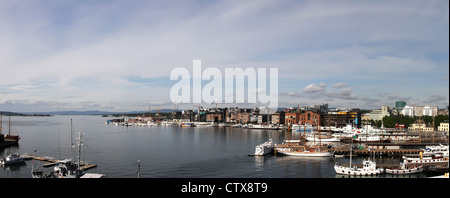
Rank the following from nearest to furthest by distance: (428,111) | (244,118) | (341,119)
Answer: (341,119) < (428,111) < (244,118)

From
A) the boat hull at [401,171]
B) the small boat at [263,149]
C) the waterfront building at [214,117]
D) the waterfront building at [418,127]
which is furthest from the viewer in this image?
the waterfront building at [214,117]

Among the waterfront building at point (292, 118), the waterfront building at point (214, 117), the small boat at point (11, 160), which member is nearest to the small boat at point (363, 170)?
the small boat at point (11, 160)

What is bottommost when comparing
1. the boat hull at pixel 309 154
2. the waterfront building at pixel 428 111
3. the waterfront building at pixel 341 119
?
the boat hull at pixel 309 154

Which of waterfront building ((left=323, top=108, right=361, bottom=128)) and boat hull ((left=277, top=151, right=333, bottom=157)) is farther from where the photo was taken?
waterfront building ((left=323, top=108, right=361, bottom=128))

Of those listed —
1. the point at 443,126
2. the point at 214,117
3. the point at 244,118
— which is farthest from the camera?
the point at 214,117

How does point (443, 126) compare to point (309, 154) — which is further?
point (443, 126)

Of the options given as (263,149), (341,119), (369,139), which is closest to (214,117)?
(341,119)

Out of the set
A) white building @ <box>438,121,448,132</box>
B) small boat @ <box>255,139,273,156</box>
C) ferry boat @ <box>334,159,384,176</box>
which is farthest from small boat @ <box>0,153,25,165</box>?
→ white building @ <box>438,121,448,132</box>

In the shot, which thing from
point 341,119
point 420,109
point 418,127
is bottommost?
point 418,127

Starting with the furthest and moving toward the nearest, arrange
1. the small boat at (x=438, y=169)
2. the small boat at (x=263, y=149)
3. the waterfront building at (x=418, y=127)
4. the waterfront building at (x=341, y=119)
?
1. the waterfront building at (x=341, y=119)
2. the waterfront building at (x=418, y=127)
3. the small boat at (x=263, y=149)
4. the small boat at (x=438, y=169)

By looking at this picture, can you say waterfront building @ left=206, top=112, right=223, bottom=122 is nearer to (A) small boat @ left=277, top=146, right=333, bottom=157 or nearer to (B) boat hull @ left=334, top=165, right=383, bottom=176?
(A) small boat @ left=277, top=146, right=333, bottom=157

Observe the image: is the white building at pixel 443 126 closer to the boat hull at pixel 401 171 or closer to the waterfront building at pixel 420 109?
the waterfront building at pixel 420 109

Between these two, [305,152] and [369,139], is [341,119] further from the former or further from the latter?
[305,152]

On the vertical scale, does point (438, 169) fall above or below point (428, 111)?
below
